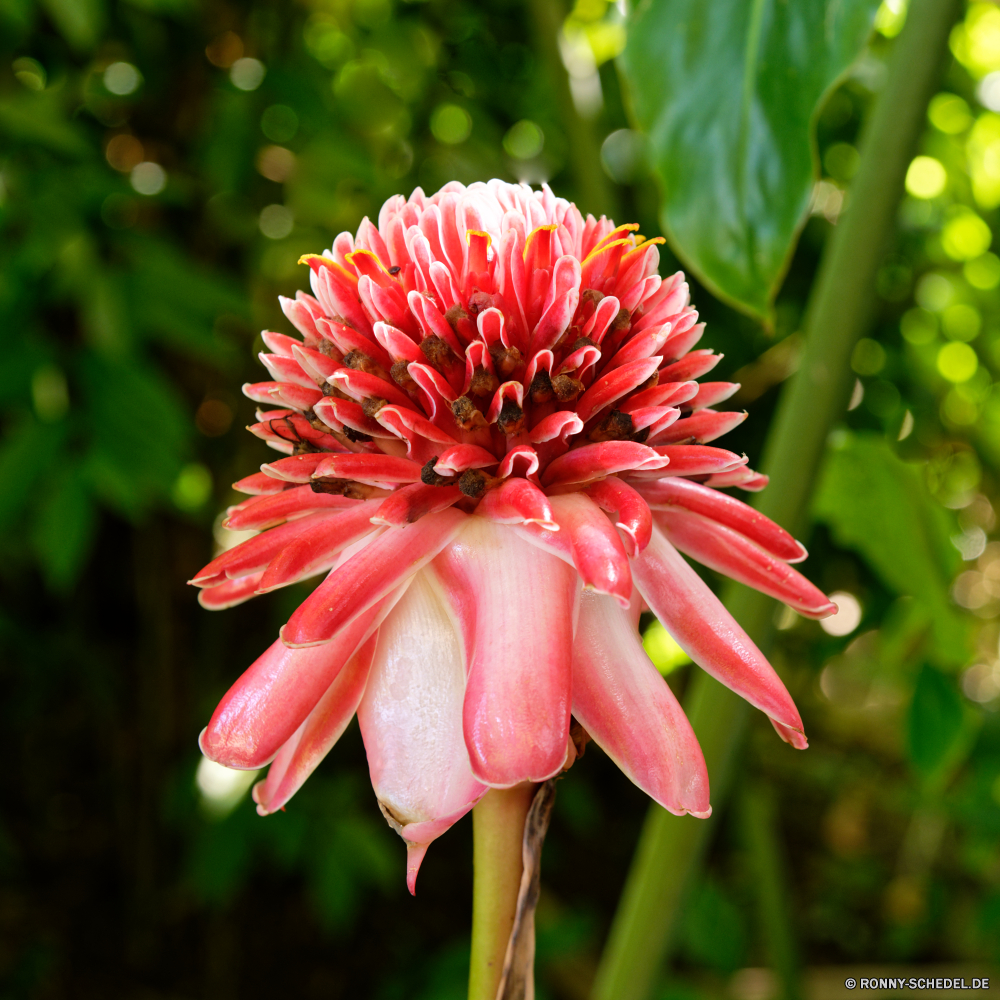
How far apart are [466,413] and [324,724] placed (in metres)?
0.09

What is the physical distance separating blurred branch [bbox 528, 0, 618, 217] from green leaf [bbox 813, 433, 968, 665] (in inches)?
11.3

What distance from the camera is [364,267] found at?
0.81ft

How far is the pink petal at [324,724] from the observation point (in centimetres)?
22

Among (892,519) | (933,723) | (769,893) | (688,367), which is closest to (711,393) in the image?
(688,367)

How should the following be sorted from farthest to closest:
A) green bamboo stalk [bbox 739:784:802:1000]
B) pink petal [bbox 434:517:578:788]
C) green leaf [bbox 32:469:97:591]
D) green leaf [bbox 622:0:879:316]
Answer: green bamboo stalk [bbox 739:784:802:1000] → green leaf [bbox 32:469:97:591] → green leaf [bbox 622:0:879:316] → pink petal [bbox 434:517:578:788]

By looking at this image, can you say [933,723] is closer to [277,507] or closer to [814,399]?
[814,399]

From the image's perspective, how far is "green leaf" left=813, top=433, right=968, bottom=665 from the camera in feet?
1.70

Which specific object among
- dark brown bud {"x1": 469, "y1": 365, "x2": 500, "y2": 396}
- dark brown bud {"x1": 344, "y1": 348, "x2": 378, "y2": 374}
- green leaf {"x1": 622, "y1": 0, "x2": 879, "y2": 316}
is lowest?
dark brown bud {"x1": 469, "y1": 365, "x2": 500, "y2": 396}

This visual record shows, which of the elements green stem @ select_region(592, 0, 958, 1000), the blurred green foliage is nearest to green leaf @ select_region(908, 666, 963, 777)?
the blurred green foliage

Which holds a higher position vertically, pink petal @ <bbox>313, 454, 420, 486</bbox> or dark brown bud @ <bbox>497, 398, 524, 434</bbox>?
dark brown bud @ <bbox>497, 398, 524, 434</bbox>

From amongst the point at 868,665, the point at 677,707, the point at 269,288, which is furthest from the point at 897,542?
the point at 269,288

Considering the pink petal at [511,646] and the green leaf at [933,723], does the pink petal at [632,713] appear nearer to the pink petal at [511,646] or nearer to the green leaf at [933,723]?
the pink petal at [511,646]

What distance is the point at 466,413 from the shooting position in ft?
0.73

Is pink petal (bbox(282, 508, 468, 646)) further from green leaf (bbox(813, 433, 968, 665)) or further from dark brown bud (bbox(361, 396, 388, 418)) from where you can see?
green leaf (bbox(813, 433, 968, 665))
